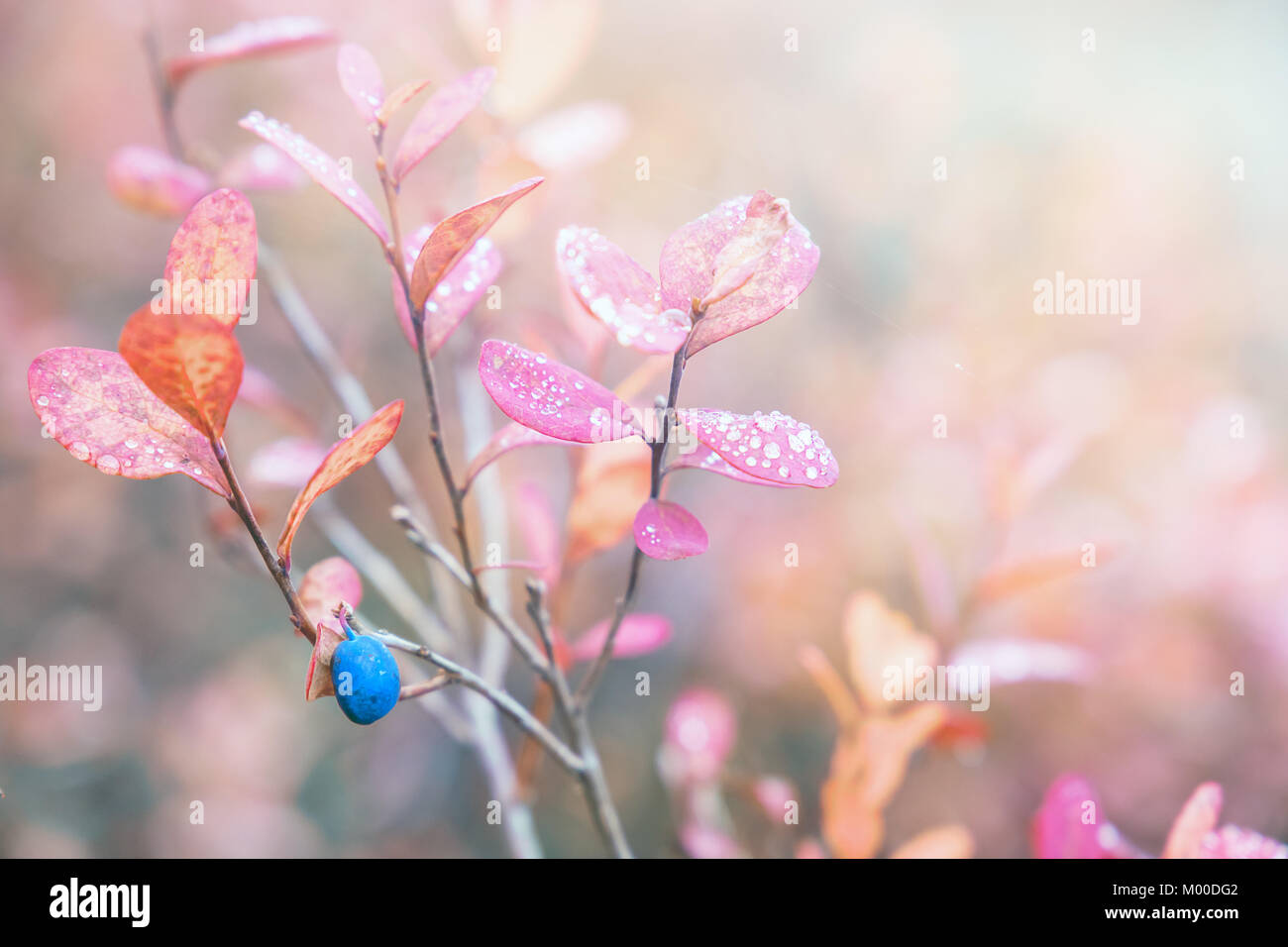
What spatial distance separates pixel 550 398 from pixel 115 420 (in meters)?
0.14

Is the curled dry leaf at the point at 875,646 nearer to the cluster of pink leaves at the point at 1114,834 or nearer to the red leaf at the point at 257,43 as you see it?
the cluster of pink leaves at the point at 1114,834

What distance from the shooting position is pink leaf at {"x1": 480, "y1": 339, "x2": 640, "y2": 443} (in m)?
0.26

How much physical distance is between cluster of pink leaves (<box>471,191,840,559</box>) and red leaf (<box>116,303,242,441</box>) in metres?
0.07

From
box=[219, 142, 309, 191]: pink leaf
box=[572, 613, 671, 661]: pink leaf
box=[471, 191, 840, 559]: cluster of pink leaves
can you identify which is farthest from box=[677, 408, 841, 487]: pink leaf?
box=[219, 142, 309, 191]: pink leaf

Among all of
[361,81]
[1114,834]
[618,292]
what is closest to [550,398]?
[618,292]

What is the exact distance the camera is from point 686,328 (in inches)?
10.4

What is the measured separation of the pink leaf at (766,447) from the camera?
0.25m

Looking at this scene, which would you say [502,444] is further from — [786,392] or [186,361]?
[786,392]

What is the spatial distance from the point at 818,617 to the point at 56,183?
103cm

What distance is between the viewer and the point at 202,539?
93 cm

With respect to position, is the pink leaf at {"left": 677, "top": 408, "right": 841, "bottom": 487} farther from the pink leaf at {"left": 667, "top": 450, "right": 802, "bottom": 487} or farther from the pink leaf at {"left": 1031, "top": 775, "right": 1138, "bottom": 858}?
the pink leaf at {"left": 1031, "top": 775, "right": 1138, "bottom": 858}

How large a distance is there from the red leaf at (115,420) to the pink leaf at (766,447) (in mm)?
161
